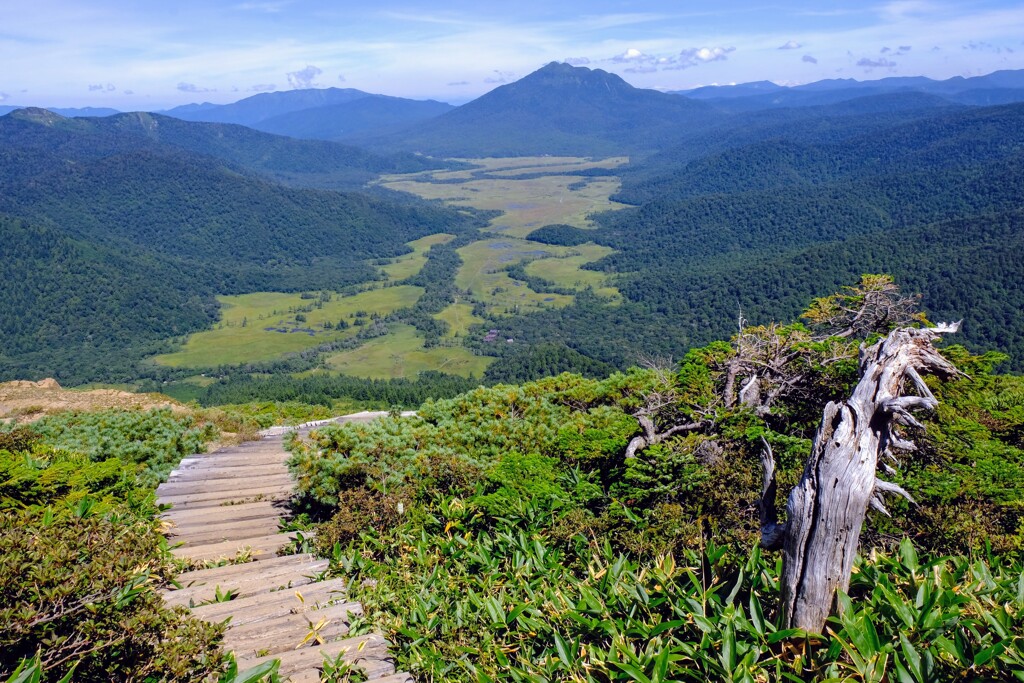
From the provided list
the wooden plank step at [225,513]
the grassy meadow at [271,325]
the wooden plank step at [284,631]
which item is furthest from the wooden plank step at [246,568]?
the grassy meadow at [271,325]

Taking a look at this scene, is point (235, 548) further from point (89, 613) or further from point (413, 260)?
point (413, 260)

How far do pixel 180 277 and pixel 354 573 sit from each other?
13203 centimetres

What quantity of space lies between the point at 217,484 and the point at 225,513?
1021 mm

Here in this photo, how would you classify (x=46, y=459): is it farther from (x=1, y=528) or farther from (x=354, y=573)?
(x=354, y=573)

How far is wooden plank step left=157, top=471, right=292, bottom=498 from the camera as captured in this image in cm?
845

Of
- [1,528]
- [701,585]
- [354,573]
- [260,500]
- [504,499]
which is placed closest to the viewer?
[1,528]

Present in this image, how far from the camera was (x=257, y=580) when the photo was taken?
19.9ft

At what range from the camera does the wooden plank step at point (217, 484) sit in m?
8.45

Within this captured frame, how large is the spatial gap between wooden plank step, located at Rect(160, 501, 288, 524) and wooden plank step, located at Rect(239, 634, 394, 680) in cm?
336

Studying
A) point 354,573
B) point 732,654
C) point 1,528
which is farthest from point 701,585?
point 1,528

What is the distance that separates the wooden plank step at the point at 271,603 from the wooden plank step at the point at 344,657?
610 millimetres

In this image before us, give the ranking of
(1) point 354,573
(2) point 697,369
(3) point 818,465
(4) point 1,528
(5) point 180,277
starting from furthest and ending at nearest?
1. (5) point 180,277
2. (2) point 697,369
3. (1) point 354,573
4. (4) point 1,528
5. (3) point 818,465

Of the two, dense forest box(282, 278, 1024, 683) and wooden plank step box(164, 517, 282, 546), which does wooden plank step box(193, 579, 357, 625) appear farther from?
wooden plank step box(164, 517, 282, 546)

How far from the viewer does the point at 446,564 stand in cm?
641
